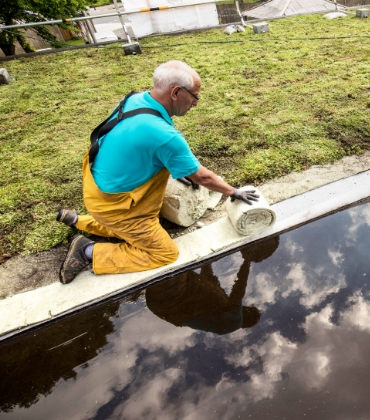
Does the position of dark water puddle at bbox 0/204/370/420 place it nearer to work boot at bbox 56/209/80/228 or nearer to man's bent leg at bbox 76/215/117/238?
man's bent leg at bbox 76/215/117/238

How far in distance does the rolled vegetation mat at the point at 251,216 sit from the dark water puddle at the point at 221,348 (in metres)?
0.24

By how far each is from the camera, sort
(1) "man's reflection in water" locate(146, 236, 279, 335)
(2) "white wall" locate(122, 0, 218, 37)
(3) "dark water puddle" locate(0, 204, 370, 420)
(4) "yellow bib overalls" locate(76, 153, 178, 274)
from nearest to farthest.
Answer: (3) "dark water puddle" locate(0, 204, 370, 420) < (1) "man's reflection in water" locate(146, 236, 279, 335) < (4) "yellow bib overalls" locate(76, 153, 178, 274) < (2) "white wall" locate(122, 0, 218, 37)

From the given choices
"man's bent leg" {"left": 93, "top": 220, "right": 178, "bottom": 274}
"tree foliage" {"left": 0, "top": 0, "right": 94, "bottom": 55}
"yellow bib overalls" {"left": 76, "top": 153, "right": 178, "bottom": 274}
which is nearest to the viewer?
"yellow bib overalls" {"left": 76, "top": 153, "right": 178, "bottom": 274}

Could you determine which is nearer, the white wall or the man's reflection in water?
the man's reflection in water

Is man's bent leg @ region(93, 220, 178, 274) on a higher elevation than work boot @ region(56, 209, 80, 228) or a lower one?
lower

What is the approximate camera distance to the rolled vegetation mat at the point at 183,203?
2857 mm

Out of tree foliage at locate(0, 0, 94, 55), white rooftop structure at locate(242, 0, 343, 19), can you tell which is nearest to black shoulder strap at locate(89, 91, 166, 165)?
tree foliage at locate(0, 0, 94, 55)

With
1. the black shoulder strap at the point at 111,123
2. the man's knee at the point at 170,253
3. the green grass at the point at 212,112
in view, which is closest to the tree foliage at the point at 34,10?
the green grass at the point at 212,112

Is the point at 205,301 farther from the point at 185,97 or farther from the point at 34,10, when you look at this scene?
the point at 34,10

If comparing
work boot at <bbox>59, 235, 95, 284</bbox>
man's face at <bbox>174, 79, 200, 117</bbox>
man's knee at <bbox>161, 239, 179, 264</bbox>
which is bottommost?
man's knee at <bbox>161, 239, 179, 264</bbox>

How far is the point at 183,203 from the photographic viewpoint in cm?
287

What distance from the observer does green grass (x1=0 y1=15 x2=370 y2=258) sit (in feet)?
11.9

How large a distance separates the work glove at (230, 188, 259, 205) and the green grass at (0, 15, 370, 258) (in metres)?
0.84

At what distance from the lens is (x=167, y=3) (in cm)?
1032
